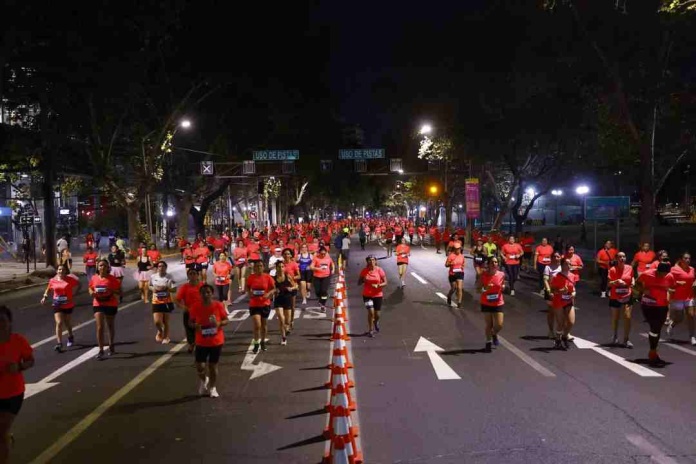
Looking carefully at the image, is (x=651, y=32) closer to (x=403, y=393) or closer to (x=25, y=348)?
(x=403, y=393)

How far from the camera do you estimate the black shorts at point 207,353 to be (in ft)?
27.1

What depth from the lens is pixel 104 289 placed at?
36.6 feet

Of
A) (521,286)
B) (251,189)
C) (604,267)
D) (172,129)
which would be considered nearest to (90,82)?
(172,129)

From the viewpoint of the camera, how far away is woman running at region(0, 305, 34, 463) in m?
5.34

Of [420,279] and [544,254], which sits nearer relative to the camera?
[544,254]

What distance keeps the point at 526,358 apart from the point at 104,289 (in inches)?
276

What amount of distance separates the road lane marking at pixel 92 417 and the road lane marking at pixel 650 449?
556 centimetres

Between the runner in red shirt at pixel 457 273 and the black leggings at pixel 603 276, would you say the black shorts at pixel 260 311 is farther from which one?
the black leggings at pixel 603 276

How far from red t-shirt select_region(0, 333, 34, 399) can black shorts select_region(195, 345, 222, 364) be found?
269 centimetres

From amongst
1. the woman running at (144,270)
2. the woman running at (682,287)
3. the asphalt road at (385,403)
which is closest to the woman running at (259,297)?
the asphalt road at (385,403)

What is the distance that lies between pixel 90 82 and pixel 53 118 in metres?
4.62

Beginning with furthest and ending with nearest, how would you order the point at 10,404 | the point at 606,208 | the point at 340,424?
the point at 606,208
the point at 10,404
the point at 340,424

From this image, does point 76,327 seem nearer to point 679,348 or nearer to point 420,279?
point 679,348

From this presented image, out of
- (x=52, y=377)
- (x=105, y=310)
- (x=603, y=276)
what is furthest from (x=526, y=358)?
(x=603, y=276)
